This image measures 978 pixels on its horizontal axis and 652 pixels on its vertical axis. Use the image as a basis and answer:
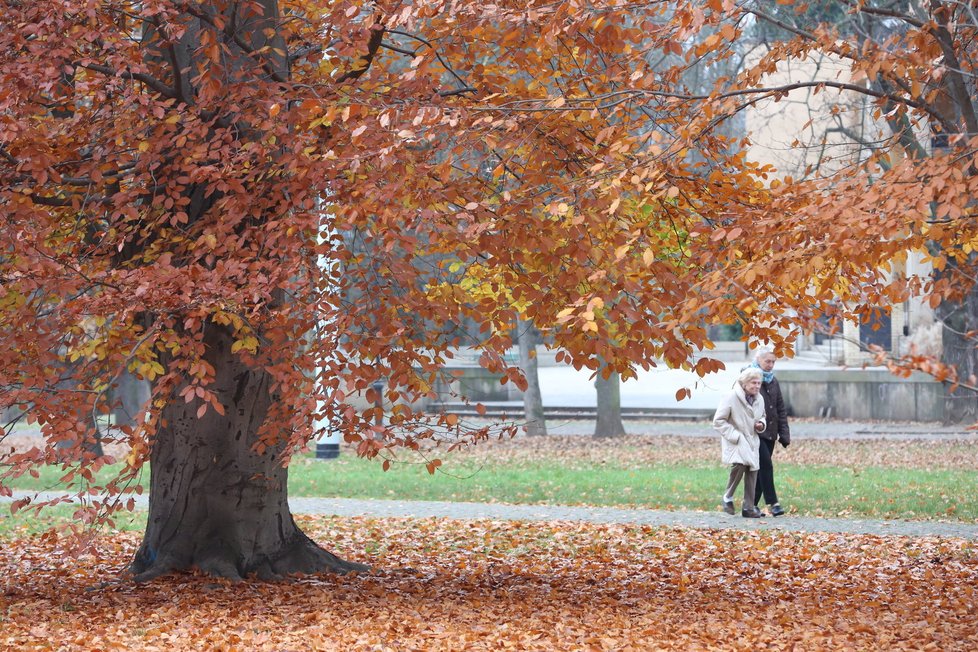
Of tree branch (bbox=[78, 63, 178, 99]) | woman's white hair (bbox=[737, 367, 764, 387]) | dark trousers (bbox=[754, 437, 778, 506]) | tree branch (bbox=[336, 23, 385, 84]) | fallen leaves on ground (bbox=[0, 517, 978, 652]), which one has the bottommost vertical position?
fallen leaves on ground (bbox=[0, 517, 978, 652])

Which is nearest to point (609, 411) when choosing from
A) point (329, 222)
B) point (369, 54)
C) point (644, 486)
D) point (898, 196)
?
point (644, 486)

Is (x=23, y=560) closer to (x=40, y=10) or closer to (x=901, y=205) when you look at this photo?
(x=40, y=10)

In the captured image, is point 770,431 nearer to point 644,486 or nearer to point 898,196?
point 644,486

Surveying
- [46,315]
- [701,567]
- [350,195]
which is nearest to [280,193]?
[350,195]

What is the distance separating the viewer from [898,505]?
502 inches

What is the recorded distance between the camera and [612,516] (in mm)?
12234

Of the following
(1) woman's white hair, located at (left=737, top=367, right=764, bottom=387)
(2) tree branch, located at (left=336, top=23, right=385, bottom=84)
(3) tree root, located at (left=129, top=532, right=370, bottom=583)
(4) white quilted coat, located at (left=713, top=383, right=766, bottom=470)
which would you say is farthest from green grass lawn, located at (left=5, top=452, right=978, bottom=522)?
(2) tree branch, located at (left=336, top=23, right=385, bottom=84)

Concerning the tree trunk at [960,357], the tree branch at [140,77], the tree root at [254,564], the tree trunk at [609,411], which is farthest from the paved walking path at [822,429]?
the tree branch at [140,77]

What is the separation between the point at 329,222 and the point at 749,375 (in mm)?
5886

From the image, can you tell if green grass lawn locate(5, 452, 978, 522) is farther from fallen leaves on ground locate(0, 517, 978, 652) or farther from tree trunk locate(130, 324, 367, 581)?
tree trunk locate(130, 324, 367, 581)

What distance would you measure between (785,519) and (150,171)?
7.40 m

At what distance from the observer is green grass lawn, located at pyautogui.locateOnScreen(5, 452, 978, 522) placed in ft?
42.3

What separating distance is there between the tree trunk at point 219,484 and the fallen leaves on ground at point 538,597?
0.28 m

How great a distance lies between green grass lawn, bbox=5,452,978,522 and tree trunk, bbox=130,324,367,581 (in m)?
3.99
